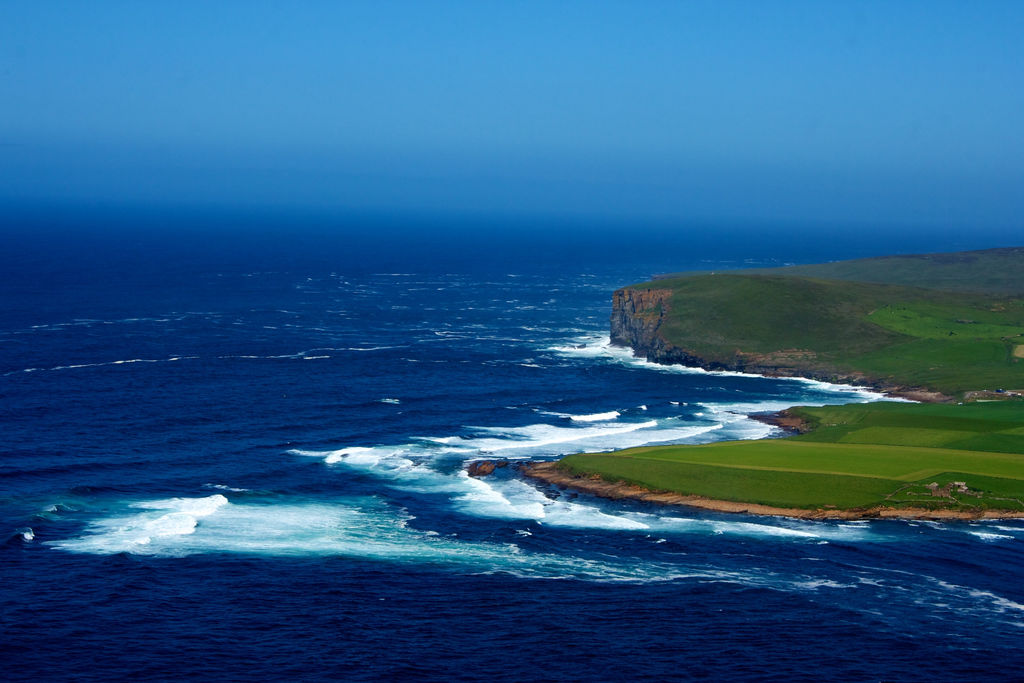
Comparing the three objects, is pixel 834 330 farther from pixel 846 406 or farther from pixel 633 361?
pixel 846 406

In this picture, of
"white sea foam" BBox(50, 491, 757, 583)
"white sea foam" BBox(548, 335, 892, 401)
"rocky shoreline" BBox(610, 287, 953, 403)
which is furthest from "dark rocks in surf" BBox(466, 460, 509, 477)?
"rocky shoreline" BBox(610, 287, 953, 403)

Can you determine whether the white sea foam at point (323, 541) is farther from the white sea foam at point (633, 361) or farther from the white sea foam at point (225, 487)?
the white sea foam at point (633, 361)

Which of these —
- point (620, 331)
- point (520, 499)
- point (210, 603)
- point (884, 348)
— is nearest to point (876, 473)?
point (520, 499)

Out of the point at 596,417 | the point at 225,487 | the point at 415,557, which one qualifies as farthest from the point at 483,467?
the point at 596,417

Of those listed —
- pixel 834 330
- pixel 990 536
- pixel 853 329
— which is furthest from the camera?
pixel 834 330

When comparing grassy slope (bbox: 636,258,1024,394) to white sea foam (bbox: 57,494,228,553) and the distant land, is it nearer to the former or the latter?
the distant land

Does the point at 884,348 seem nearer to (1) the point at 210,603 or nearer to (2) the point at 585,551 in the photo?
(2) the point at 585,551
